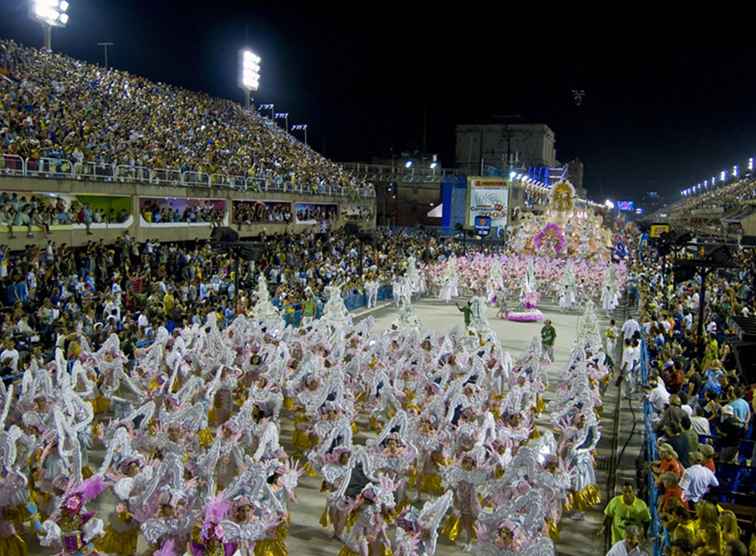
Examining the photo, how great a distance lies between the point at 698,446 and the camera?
856cm

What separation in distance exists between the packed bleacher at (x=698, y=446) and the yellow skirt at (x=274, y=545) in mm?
3842

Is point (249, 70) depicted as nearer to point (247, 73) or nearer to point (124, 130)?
point (247, 73)

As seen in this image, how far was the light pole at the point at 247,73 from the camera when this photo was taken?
5666 cm

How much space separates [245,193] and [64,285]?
56.0 ft

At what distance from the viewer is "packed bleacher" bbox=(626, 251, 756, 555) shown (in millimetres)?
6746

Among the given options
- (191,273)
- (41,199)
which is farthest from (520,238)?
(41,199)

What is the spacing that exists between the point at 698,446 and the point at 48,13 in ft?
126

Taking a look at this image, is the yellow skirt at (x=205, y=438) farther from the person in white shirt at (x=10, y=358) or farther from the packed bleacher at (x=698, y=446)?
the packed bleacher at (x=698, y=446)

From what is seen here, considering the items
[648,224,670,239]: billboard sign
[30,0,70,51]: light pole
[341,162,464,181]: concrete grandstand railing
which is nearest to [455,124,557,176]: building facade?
[341,162,464,181]: concrete grandstand railing

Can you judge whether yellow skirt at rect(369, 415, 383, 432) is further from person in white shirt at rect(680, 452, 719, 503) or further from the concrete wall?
the concrete wall

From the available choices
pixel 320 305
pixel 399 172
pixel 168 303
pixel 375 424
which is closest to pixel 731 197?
pixel 399 172

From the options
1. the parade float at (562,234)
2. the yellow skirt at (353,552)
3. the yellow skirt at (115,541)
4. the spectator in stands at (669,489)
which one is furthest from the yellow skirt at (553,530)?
the parade float at (562,234)

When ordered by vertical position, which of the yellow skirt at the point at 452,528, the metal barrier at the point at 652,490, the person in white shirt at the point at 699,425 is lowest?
the yellow skirt at the point at 452,528

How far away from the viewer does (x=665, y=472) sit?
7852 mm
